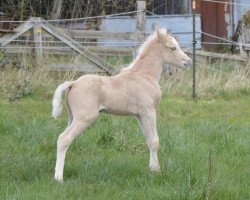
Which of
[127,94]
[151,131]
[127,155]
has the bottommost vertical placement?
[127,155]

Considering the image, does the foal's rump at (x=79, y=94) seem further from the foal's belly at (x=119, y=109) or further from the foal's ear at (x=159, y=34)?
the foal's ear at (x=159, y=34)

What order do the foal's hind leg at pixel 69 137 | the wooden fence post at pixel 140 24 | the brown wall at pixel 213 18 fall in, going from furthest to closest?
the brown wall at pixel 213 18 < the wooden fence post at pixel 140 24 < the foal's hind leg at pixel 69 137

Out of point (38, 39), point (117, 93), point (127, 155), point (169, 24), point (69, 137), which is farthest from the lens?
point (169, 24)

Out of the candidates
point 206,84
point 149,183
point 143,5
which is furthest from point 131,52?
point 149,183

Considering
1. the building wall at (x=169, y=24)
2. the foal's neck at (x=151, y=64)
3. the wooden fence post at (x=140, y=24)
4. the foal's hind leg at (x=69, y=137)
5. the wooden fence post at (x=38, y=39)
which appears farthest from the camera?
the building wall at (x=169, y=24)

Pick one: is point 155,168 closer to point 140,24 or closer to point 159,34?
point 159,34

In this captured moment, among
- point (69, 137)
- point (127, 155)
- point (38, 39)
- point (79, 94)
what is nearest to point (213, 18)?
point (38, 39)

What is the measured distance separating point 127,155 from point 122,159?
38 centimetres

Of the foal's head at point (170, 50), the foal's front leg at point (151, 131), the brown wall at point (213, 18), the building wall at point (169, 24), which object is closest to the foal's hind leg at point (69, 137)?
the foal's front leg at point (151, 131)

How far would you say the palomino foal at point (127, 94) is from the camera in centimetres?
605

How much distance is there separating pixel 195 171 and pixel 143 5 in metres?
8.26

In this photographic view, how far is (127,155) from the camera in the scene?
713 cm

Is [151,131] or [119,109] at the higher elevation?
[119,109]

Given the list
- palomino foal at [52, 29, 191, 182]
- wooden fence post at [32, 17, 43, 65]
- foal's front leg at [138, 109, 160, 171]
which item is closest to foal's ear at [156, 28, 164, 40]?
palomino foal at [52, 29, 191, 182]
